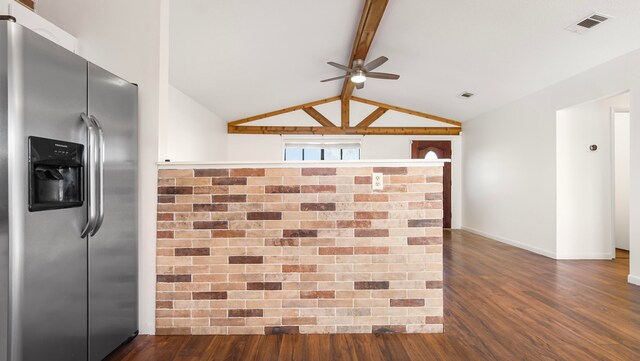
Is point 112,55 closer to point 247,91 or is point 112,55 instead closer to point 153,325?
point 153,325

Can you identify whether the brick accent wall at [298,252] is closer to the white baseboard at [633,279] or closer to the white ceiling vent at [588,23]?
the white ceiling vent at [588,23]

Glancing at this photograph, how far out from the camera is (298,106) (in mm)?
6805

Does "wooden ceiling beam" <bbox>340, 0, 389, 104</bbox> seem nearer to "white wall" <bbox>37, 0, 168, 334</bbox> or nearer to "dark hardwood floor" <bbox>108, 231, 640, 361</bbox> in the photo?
"white wall" <bbox>37, 0, 168, 334</bbox>

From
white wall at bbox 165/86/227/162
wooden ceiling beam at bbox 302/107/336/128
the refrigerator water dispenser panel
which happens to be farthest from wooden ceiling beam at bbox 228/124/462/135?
A: the refrigerator water dispenser panel

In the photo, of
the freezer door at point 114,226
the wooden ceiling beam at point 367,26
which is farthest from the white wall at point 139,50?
the wooden ceiling beam at point 367,26

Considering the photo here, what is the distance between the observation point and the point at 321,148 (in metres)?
7.04

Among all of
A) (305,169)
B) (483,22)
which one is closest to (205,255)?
(305,169)

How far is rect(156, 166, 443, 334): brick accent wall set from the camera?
1935mm

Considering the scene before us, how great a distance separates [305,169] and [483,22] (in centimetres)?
267

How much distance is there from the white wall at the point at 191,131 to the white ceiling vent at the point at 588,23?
4.56 metres

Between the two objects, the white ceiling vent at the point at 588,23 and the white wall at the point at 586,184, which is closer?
the white ceiling vent at the point at 588,23

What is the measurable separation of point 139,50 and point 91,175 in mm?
942

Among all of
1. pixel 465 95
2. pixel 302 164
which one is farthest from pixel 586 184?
pixel 302 164

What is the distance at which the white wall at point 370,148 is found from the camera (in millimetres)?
6887
